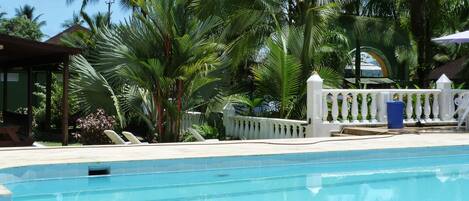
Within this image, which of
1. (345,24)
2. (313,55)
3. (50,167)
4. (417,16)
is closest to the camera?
(50,167)

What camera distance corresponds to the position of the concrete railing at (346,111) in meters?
13.4

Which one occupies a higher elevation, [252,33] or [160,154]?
[252,33]

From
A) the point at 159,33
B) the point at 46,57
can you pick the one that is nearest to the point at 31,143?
the point at 46,57

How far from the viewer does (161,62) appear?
531 inches

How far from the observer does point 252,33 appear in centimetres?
1698

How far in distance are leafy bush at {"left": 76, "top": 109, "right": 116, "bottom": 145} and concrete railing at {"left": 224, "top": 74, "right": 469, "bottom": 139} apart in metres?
3.35

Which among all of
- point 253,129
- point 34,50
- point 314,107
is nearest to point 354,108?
point 314,107

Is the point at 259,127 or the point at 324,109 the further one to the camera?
the point at 259,127

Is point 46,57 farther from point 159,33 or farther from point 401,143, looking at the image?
point 401,143

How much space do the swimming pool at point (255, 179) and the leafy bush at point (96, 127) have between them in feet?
17.6

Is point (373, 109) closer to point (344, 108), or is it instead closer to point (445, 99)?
point (344, 108)

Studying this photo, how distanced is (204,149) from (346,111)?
4786 mm

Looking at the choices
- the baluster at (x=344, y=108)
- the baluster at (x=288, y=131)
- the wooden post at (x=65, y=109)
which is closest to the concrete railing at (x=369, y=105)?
the baluster at (x=344, y=108)

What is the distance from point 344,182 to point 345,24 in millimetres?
15389
